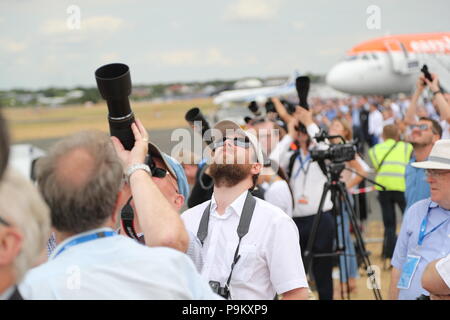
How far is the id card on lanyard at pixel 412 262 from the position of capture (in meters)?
3.32

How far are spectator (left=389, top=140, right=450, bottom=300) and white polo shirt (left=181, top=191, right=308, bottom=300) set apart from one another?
105 centimetres

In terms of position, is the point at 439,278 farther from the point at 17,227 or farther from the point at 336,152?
the point at 336,152

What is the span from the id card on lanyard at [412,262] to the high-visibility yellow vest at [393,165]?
3461 millimetres

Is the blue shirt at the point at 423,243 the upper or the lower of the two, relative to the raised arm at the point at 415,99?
lower

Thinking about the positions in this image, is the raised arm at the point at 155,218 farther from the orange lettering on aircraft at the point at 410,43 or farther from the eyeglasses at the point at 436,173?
the orange lettering on aircraft at the point at 410,43

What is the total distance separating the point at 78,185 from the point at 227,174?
143 cm

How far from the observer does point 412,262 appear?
11.0 ft

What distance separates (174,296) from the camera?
152 centimetres

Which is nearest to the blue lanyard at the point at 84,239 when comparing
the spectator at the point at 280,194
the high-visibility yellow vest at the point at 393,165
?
the spectator at the point at 280,194

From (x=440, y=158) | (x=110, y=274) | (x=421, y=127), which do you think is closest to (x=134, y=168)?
(x=110, y=274)

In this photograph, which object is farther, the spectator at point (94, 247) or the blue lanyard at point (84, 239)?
the blue lanyard at point (84, 239)

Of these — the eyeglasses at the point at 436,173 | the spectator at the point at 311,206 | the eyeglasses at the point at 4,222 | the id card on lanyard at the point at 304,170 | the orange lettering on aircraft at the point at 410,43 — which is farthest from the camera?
the orange lettering on aircraft at the point at 410,43
